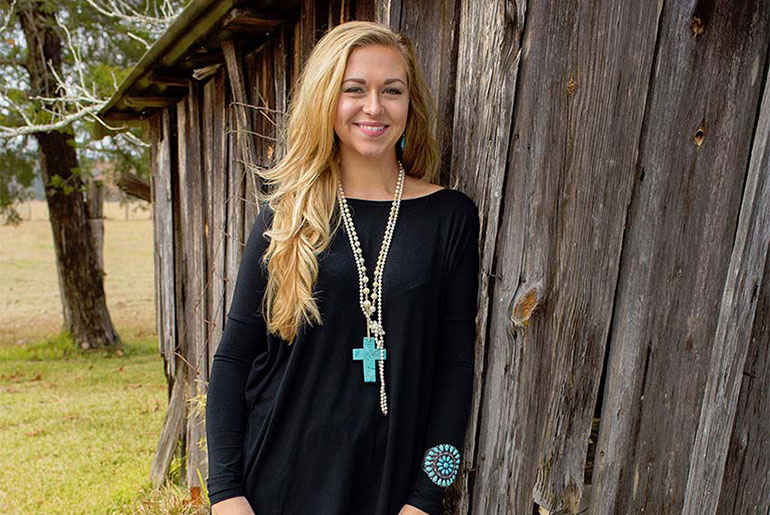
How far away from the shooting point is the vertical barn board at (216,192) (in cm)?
408

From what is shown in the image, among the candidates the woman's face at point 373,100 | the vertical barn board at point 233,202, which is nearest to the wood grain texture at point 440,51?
the woman's face at point 373,100

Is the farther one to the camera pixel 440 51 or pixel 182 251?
pixel 182 251

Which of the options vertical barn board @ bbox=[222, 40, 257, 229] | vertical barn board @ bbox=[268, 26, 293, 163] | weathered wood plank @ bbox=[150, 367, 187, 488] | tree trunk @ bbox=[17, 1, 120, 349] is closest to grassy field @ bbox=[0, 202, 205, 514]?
weathered wood plank @ bbox=[150, 367, 187, 488]

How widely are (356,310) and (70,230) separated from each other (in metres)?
10.6

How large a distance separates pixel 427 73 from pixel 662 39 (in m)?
0.84

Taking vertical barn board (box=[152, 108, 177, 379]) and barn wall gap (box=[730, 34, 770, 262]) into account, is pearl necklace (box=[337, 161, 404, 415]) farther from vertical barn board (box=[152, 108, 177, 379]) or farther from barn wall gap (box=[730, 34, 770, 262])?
vertical barn board (box=[152, 108, 177, 379])

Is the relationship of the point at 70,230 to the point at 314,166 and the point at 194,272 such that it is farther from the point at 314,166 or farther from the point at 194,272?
the point at 314,166

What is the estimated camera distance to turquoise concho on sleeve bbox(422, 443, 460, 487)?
198cm

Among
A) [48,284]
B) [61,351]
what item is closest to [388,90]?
[61,351]

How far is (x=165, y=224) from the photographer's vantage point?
542cm

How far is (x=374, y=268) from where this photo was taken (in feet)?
6.55

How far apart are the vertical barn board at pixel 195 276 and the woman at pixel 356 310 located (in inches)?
93.6

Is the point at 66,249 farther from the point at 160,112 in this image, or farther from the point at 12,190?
the point at 160,112

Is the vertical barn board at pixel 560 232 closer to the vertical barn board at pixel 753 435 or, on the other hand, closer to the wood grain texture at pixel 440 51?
the wood grain texture at pixel 440 51
